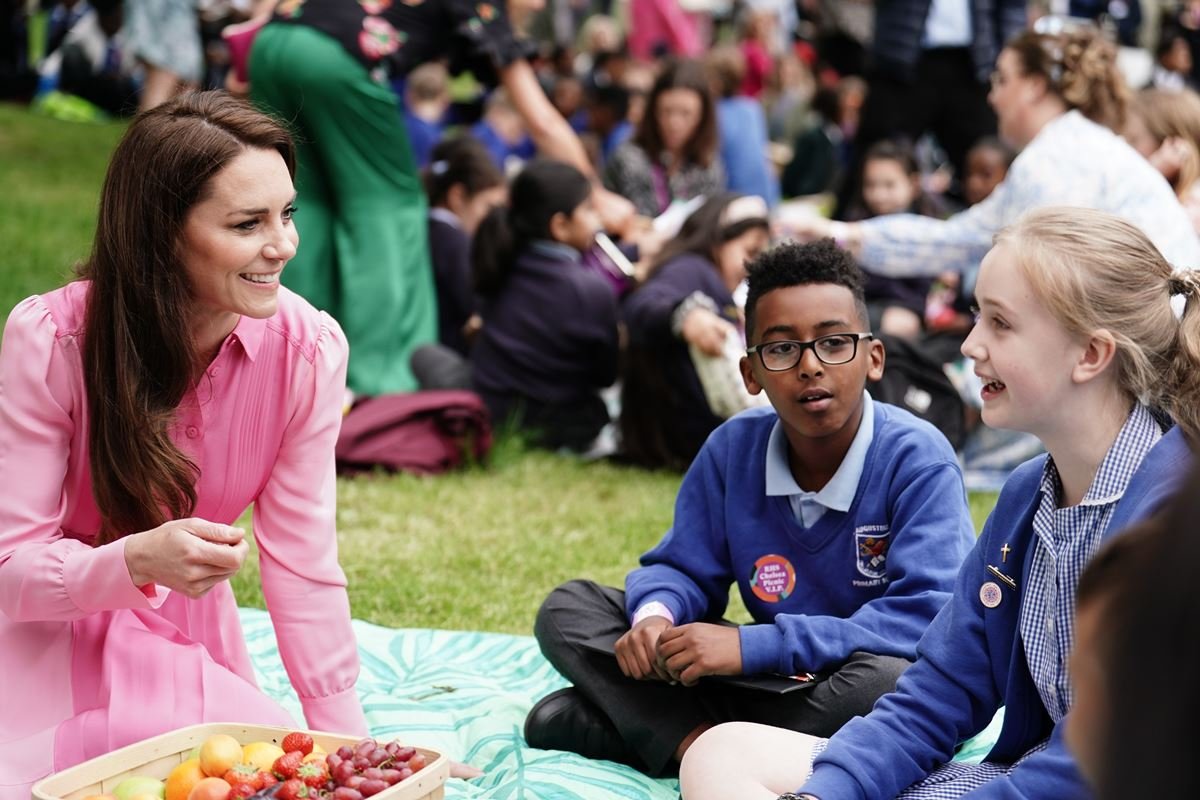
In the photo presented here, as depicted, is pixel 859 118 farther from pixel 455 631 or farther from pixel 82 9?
pixel 82 9

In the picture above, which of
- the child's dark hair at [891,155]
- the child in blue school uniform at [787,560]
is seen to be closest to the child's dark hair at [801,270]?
the child in blue school uniform at [787,560]

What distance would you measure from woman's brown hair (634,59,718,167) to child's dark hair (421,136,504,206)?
73 centimetres

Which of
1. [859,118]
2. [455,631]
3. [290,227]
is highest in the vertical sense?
[290,227]

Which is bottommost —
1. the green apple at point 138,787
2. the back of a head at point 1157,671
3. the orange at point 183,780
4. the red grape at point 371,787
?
the green apple at point 138,787

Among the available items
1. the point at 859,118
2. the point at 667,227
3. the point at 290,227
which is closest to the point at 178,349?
the point at 290,227

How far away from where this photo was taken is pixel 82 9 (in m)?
11.1

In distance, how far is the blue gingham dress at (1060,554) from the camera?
2.11 m

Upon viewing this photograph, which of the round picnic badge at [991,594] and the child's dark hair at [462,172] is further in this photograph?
the child's dark hair at [462,172]

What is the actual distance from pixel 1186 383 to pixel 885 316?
3.84m

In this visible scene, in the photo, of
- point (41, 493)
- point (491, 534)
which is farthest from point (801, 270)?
point (491, 534)

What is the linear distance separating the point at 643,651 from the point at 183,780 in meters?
0.85

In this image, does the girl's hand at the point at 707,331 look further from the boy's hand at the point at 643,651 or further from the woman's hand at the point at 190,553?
the woman's hand at the point at 190,553

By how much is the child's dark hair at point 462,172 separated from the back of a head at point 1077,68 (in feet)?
8.51

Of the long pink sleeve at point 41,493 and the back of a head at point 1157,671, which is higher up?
the back of a head at point 1157,671
